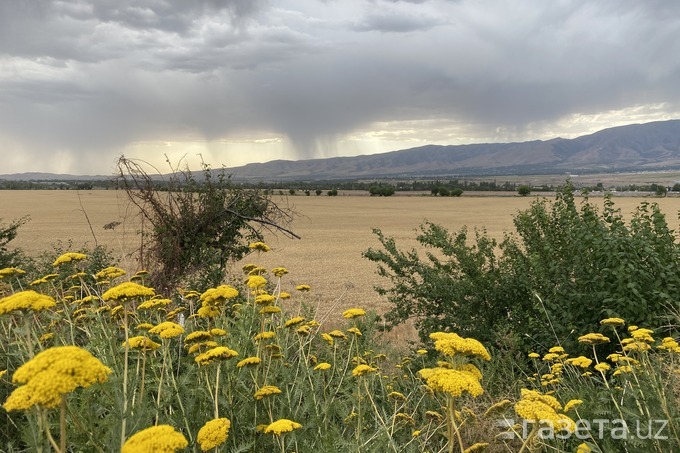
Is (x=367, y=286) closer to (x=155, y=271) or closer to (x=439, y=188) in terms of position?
(x=155, y=271)

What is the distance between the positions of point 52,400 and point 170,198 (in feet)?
29.4

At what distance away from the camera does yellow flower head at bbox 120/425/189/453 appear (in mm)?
1820

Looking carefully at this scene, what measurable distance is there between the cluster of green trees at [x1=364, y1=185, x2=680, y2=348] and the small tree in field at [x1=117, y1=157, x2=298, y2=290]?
10.9ft

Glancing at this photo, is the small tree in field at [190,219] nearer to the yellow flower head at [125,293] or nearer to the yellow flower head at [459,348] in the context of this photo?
the yellow flower head at [125,293]

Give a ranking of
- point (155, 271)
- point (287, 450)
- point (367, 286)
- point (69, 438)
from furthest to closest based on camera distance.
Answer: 1. point (367, 286)
2. point (155, 271)
3. point (287, 450)
4. point (69, 438)

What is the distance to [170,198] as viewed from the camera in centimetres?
1024

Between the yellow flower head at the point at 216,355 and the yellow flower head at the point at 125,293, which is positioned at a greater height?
the yellow flower head at the point at 125,293

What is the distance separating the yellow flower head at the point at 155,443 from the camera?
182 centimetres

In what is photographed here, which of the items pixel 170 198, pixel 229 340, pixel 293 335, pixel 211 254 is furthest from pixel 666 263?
pixel 170 198

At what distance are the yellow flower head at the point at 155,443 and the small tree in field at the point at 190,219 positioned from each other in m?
7.84

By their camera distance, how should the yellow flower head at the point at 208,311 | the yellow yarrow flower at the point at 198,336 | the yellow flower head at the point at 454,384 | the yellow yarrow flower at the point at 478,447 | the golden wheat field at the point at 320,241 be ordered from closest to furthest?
the yellow flower head at the point at 454,384, the yellow yarrow flower at the point at 478,447, the yellow yarrow flower at the point at 198,336, the yellow flower head at the point at 208,311, the golden wheat field at the point at 320,241

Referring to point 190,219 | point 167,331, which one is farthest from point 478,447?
point 190,219

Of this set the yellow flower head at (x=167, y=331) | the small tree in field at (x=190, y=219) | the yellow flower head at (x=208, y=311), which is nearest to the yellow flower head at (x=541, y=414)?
the yellow flower head at (x=167, y=331)

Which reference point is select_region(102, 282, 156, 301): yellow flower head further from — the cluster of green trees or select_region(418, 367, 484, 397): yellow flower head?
the cluster of green trees
